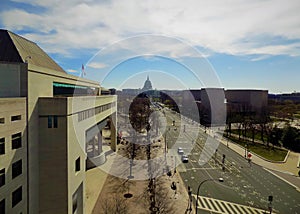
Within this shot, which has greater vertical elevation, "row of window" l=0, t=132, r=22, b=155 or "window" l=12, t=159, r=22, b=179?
"row of window" l=0, t=132, r=22, b=155

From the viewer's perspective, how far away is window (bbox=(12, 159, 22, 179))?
11453 mm

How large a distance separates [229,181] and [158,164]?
8.29m

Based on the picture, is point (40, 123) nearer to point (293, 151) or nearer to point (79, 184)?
point (79, 184)

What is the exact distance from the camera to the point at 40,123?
13.6 metres

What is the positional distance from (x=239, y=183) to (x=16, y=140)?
20110 millimetres

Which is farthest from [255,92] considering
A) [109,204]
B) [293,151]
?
[109,204]

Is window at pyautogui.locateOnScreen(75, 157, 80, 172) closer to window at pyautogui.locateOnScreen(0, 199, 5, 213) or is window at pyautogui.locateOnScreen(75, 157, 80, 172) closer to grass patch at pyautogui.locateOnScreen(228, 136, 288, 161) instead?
window at pyautogui.locateOnScreen(0, 199, 5, 213)

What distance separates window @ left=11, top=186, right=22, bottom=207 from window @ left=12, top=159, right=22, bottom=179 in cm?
77

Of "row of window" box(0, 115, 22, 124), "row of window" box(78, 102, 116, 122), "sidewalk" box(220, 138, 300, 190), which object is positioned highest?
"row of window" box(0, 115, 22, 124)

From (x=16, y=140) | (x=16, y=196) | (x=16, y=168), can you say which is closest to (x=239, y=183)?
(x=16, y=196)

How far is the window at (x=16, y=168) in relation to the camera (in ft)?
37.6

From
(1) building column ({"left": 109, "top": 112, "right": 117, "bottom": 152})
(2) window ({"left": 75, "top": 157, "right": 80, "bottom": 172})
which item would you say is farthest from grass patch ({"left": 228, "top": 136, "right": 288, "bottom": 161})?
(2) window ({"left": 75, "top": 157, "right": 80, "bottom": 172})

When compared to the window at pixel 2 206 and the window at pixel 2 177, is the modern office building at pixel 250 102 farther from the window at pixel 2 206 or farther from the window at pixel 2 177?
the window at pixel 2 206

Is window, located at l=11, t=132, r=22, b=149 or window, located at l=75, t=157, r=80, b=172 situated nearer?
window, located at l=11, t=132, r=22, b=149
